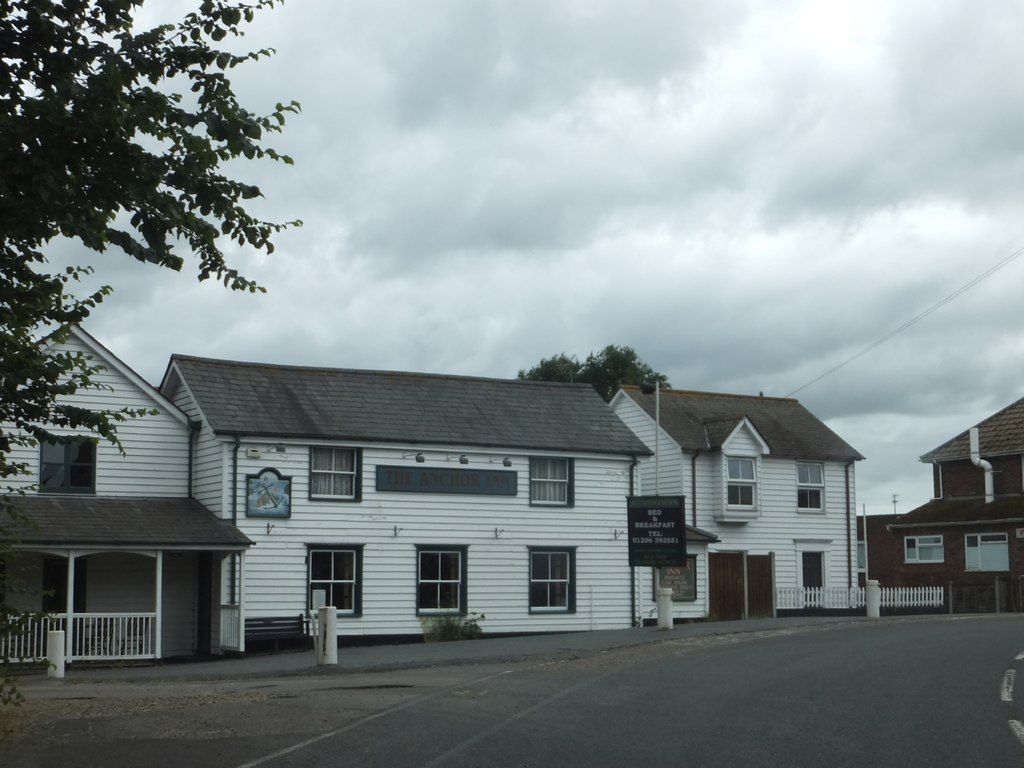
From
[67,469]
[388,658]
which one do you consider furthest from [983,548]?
[67,469]

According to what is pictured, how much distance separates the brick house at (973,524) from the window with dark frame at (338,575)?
2410 cm

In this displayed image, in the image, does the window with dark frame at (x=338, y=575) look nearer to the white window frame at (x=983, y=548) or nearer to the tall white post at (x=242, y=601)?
the tall white post at (x=242, y=601)

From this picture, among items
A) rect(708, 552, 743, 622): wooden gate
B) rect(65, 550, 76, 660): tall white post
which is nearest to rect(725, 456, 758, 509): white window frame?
rect(708, 552, 743, 622): wooden gate

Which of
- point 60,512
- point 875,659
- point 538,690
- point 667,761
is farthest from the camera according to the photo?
point 60,512

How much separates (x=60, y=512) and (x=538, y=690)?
48.0ft

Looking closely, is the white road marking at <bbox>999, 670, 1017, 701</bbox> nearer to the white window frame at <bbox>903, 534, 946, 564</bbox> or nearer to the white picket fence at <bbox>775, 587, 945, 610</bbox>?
the white picket fence at <bbox>775, 587, 945, 610</bbox>

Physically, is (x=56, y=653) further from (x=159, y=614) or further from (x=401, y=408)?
(x=401, y=408)

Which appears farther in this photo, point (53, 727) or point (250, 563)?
point (250, 563)

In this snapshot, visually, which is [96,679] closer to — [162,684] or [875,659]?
[162,684]

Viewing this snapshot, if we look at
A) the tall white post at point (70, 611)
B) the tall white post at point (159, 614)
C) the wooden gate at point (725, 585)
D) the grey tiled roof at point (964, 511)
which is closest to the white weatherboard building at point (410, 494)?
the tall white post at point (159, 614)

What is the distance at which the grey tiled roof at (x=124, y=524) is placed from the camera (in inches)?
1049

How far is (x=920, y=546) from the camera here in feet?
172

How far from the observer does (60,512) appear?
27.7 m

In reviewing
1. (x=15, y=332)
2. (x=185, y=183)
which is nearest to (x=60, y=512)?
(x=15, y=332)
